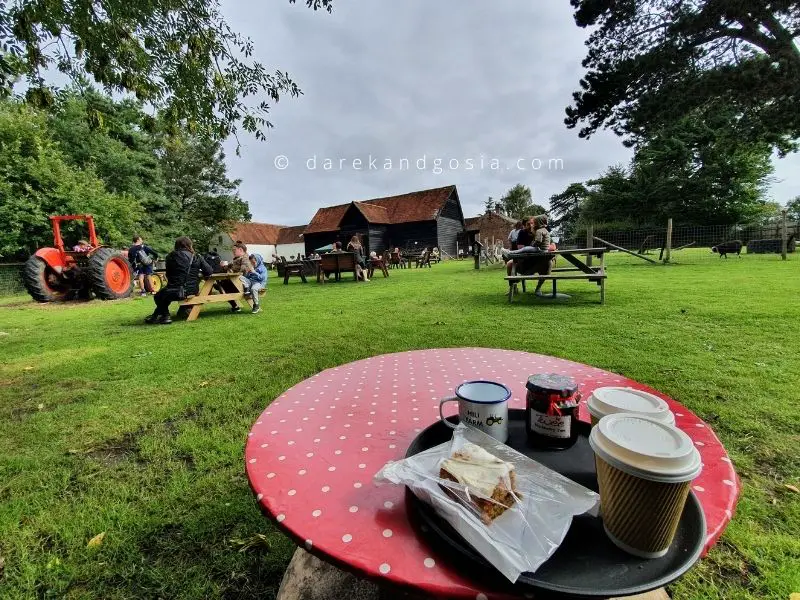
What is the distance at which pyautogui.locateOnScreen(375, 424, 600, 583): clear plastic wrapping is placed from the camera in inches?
23.8

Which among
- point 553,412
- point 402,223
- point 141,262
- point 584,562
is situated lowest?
point 584,562

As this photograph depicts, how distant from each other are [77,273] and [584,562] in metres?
13.6

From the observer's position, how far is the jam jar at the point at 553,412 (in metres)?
0.90

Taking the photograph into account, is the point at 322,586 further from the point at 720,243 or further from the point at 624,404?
the point at 720,243

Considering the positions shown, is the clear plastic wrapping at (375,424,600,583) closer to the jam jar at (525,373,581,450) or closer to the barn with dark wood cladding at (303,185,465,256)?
the jam jar at (525,373,581,450)

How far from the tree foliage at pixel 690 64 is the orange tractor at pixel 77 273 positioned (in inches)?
539

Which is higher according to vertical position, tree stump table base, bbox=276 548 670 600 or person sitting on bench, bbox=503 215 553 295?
person sitting on bench, bbox=503 215 553 295

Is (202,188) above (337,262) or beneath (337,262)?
above

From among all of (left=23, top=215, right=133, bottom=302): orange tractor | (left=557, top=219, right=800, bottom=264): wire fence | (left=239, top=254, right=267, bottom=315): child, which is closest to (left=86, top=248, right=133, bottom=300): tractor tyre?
(left=23, top=215, right=133, bottom=302): orange tractor

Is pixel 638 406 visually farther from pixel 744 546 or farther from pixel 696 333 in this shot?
pixel 696 333

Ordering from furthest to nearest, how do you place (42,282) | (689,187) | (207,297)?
(689,187) < (42,282) < (207,297)

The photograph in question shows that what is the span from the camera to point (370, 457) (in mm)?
1000

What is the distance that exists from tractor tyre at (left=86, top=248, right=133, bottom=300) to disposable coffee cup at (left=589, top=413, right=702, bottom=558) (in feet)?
39.3

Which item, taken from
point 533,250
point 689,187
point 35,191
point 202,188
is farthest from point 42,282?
point 689,187
